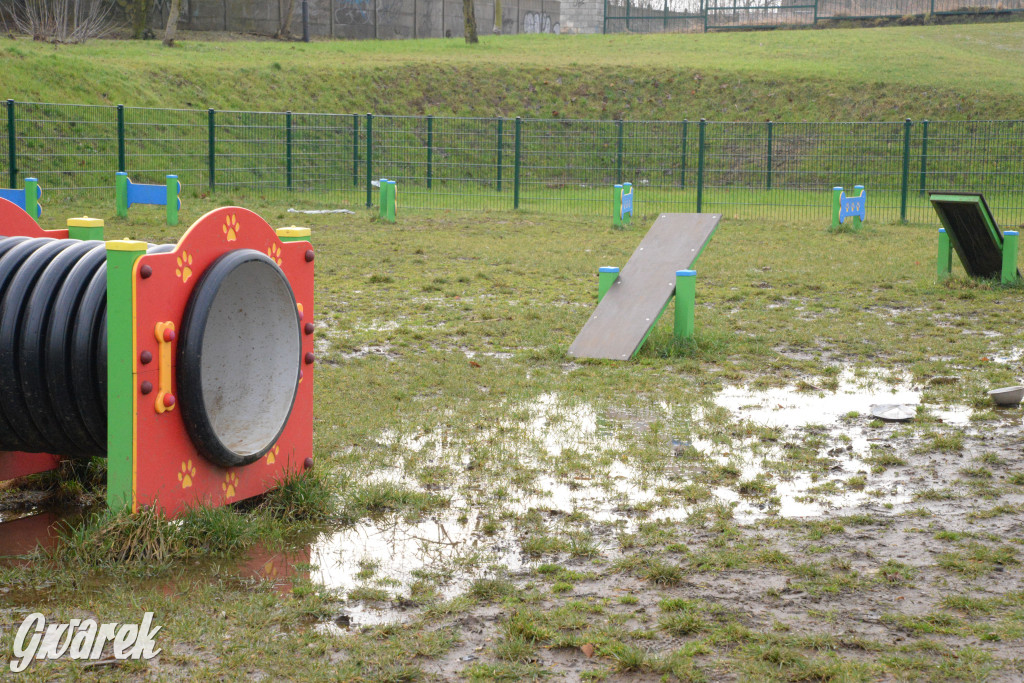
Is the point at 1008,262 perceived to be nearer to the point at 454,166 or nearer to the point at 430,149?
the point at 430,149

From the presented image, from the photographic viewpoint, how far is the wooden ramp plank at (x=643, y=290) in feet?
27.1

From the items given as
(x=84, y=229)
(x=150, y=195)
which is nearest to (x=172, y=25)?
(x=150, y=195)

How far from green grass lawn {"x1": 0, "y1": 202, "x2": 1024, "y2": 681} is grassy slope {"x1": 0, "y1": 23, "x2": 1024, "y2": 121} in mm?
21892

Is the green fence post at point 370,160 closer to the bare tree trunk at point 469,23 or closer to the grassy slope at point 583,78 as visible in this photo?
the grassy slope at point 583,78

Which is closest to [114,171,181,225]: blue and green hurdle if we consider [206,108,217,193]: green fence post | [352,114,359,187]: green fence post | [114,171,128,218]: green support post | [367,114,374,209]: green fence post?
[114,171,128,218]: green support post

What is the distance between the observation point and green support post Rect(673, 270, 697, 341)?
843 centimetres

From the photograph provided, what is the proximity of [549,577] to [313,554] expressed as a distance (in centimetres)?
105

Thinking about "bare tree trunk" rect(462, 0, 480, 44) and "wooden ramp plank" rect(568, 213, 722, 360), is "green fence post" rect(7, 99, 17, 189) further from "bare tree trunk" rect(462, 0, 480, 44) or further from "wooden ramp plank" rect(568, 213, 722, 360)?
"bare tree trunk" rect(462, 0, 480, 44)

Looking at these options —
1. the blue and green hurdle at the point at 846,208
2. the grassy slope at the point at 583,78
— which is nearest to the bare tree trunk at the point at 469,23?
the grassy slope at the point at 583,78

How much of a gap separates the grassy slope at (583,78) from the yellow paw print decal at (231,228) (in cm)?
2314

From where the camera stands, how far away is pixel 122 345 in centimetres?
402

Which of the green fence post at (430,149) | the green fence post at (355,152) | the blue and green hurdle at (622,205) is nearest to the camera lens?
the blue and green hurdle at (622,205)

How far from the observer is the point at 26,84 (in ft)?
76.3

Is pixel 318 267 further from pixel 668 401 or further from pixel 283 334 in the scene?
pixel 283 334
